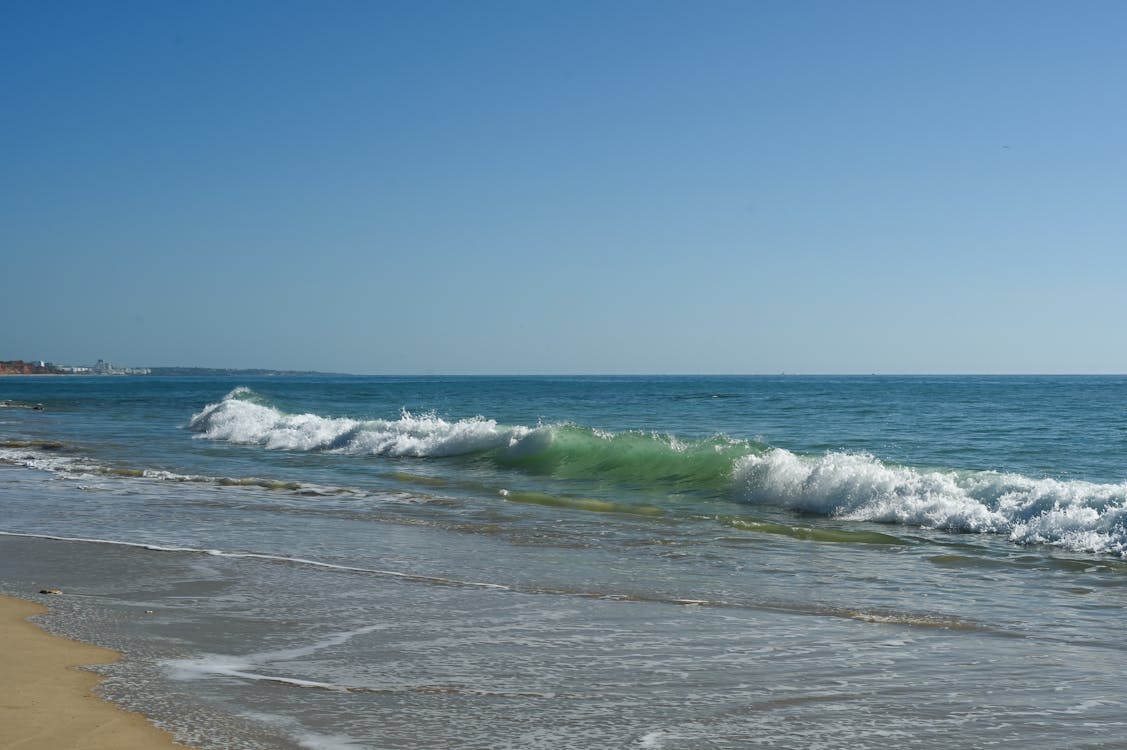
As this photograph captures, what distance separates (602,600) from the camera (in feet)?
27.5

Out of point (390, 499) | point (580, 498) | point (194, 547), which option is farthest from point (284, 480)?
point (194, 547)

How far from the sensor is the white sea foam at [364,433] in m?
27.3

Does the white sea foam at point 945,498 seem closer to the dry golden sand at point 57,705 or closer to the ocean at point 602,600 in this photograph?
the ocean at point 602,600

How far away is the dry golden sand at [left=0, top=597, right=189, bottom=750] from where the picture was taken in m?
4.61

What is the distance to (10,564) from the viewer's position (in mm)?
9883

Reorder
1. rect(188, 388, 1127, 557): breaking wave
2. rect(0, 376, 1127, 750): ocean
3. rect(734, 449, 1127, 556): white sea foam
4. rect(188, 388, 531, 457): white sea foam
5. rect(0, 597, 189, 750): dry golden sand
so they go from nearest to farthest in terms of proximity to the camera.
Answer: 1. rect(0, 597, 189, 750): dry golden sand
2. rect(0, 376, 1127, 750): ocean
3. rect(734, 449, 1127, 556): white sea foam
4. rect(188, 388, 1127, 557): breaking wave
5. rect(188, 388, 531, 457): white sea foam

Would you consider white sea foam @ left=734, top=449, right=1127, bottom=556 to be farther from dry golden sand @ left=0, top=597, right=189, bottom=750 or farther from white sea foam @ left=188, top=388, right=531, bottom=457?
dry golden sand @ left=0, top=597, right=189, bottom=750

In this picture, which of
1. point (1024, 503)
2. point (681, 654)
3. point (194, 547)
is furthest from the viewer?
point (1024, 503)

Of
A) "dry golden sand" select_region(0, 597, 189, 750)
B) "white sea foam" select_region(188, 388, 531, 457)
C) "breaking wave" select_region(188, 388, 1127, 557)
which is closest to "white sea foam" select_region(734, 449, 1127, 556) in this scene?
"breaking wave" select_region(188, 388, 1127, 557)

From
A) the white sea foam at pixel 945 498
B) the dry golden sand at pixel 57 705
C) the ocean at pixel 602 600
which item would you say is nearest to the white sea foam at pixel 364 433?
the ocean at pixel 602 600

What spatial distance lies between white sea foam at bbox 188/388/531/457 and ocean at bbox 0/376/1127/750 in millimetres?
6132

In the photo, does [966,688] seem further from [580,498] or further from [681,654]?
[580,498]

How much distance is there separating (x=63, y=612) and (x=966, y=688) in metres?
6.64

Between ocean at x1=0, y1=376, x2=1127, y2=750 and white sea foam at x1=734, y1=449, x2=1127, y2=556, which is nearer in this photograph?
ocean at x1=0, y1=376, x2=1127, y2=750
